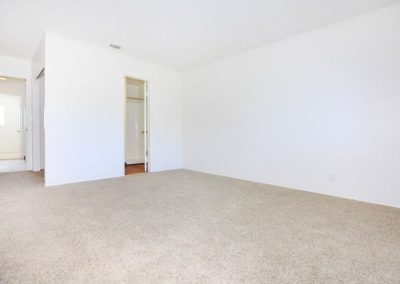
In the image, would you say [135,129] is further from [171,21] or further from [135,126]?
[171,21]

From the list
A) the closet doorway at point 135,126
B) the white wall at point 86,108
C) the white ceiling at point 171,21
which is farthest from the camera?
the closet doorway at point 135,126

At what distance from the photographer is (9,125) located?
8.59 meters

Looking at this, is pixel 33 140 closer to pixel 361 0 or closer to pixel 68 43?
pixel 68 43

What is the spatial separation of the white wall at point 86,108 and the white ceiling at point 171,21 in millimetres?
365

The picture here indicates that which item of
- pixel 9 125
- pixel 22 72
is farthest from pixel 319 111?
pixel 9 125

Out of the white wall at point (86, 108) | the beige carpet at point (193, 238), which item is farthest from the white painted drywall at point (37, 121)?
the beige carpet at point (193, 238)

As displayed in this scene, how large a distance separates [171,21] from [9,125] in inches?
348

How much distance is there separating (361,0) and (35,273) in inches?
163

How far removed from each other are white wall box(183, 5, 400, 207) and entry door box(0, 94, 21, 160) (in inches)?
328

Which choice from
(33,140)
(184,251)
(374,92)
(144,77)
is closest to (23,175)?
(33,140)

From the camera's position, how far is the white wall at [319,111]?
2.86 m

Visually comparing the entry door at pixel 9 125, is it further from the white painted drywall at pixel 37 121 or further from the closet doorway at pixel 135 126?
the closet doorway at pixel 135 126

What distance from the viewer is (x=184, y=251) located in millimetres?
1728

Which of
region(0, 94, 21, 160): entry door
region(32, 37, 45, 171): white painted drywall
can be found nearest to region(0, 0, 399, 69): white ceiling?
region(32, 37, 45, 171): white painted drywall
